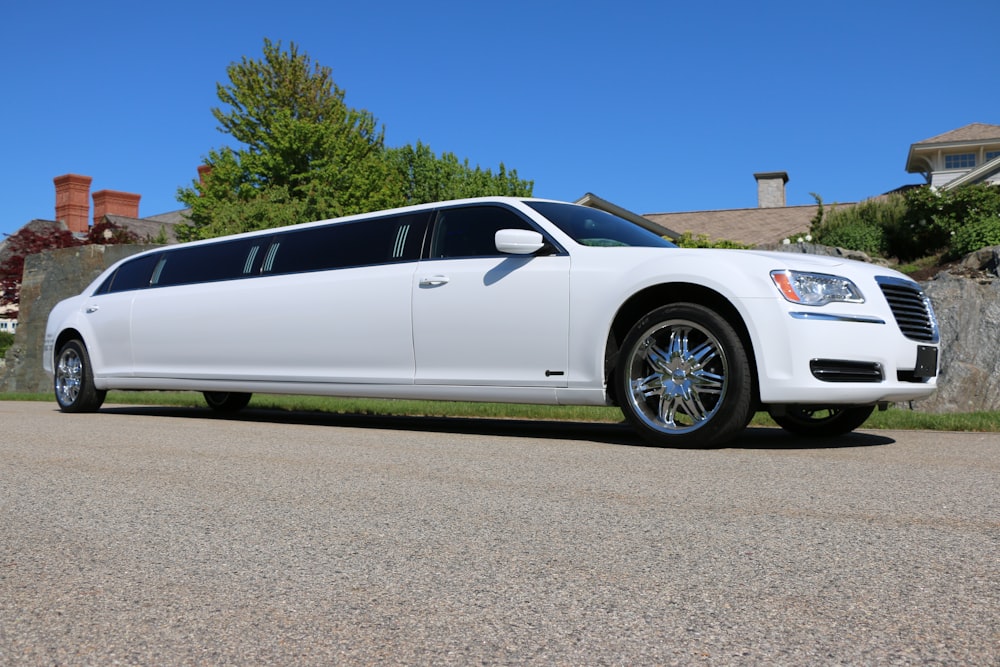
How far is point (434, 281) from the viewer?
7266 mm

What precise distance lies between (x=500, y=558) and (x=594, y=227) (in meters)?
4.30

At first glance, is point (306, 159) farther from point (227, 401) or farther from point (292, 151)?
point (227, 401)

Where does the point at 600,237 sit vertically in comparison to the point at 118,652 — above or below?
above

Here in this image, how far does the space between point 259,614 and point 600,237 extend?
4.79 metres

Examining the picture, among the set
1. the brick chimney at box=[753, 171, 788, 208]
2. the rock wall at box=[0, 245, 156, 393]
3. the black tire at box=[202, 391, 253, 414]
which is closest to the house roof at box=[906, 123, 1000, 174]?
the brick chimney at box=[753, 171, 788, 208]

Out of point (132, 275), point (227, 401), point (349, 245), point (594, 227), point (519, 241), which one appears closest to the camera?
point (519, 241)

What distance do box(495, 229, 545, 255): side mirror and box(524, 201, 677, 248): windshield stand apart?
0.32 m

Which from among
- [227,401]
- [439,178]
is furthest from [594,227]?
[439,178]

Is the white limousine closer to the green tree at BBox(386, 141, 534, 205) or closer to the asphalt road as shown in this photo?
the asphalt road

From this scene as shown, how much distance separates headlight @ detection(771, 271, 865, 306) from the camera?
590 cm

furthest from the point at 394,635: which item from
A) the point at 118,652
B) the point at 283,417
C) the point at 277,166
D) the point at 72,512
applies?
the point at 277,166

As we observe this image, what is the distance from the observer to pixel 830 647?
2.23 metres

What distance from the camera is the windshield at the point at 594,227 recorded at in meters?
6.93

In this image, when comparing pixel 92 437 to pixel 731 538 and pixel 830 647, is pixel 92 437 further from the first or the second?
pixel 830 647
